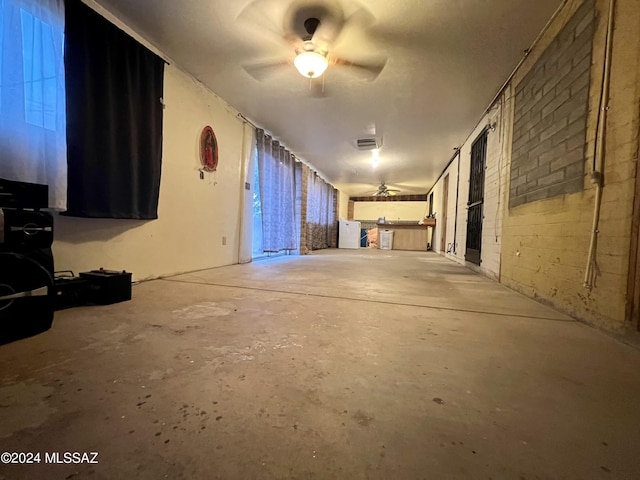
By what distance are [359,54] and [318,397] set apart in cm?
296

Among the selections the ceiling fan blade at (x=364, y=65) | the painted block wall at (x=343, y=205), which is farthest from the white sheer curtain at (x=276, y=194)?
the painted block wall at (x=343, y=205)

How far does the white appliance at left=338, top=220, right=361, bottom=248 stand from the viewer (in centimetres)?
966

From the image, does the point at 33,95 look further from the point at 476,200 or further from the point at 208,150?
the point at 476,200

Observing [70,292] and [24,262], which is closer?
[24,262]

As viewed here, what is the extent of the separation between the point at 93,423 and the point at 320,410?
0.64 meters

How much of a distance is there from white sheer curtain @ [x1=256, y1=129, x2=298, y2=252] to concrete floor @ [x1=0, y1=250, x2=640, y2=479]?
3183 millimetres

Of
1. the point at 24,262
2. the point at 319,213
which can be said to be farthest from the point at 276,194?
the point at 24,262

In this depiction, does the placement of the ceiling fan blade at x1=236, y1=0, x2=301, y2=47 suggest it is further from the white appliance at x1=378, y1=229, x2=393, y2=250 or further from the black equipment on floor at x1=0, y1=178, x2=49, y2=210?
the white appliance at x1=378, y1=229, x2=393, y2=250

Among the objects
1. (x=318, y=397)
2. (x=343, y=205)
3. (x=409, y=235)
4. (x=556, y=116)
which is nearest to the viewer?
(x=318, y=397)

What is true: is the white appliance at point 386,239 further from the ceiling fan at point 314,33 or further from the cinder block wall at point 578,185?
the ceiling fan at point 314,33

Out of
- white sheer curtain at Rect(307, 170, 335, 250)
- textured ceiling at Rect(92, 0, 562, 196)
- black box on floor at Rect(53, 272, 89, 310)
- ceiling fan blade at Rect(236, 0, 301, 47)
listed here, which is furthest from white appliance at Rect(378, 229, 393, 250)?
black box on floor at Rect(53, 272, 89, 310)

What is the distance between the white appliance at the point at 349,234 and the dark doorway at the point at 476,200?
5.13 meters

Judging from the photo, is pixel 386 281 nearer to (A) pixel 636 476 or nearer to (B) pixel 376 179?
(A) pixel 636 476

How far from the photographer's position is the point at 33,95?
5.43 feet
